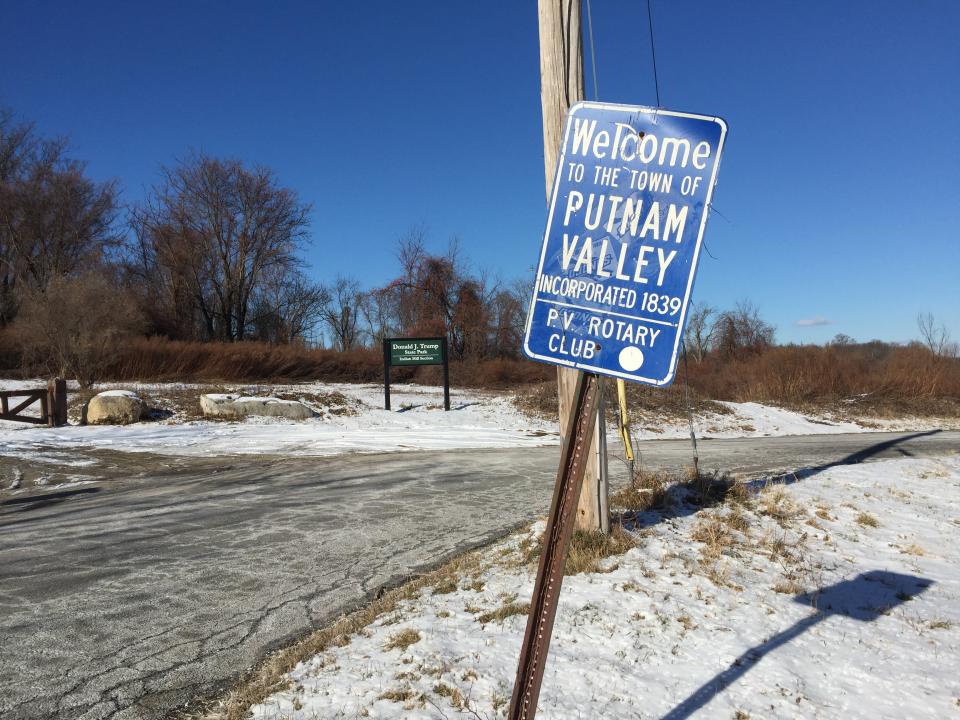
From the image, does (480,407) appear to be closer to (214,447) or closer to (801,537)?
(214,447)

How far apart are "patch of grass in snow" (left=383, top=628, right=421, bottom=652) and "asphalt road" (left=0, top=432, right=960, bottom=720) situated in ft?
2.56

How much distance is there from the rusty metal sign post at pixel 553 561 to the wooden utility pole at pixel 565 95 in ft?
8.88

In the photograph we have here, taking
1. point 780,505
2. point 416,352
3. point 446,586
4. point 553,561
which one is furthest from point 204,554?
point 416,352

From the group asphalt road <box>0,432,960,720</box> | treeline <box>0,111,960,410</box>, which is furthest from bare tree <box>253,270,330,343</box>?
asphalt road <box>0,432,960,720</box>

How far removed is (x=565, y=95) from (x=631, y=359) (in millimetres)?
3360

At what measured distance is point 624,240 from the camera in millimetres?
2010

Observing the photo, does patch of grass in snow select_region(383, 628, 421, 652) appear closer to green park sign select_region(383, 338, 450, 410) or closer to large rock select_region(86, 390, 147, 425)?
large rock select_region(86, 390, 147, 425)

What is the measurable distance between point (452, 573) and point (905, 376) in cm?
2724

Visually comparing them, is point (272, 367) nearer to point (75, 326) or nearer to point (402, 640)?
point (75, 326)

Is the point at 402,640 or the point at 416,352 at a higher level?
the point at 416,352

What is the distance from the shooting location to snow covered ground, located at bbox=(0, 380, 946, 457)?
1275 cm

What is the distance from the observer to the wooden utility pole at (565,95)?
4672 mm

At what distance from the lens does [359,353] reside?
2984 cm

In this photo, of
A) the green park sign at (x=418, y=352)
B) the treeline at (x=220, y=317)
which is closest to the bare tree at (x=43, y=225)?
the treeline at (x=220, y=317)
